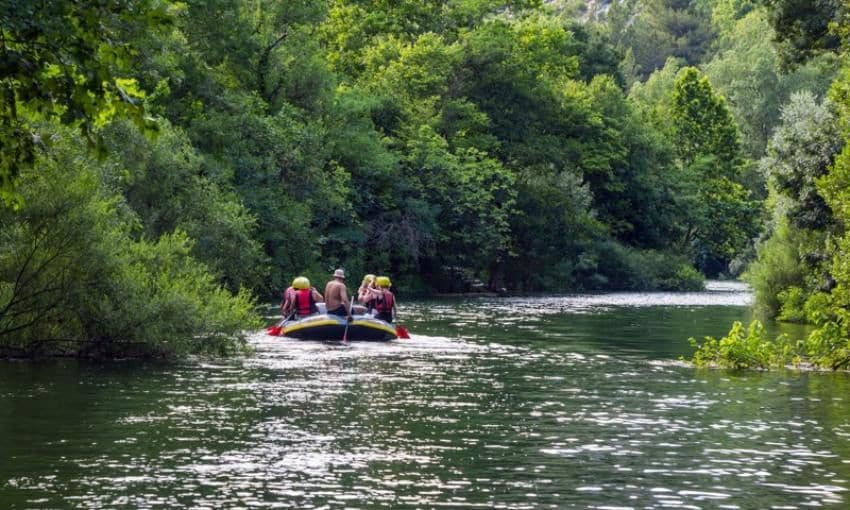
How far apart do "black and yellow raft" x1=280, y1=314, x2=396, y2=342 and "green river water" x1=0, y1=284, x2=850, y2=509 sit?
7.09 ft

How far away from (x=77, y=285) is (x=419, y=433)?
10.9 meters

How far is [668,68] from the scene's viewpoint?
493ft

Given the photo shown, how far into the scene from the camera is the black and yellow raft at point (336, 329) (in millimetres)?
36594

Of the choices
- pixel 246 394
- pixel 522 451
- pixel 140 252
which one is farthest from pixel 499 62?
pixel 522 451

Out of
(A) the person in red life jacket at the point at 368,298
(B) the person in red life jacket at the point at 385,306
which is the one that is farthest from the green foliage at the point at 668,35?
(B) the person in red life jacket at the point at 385,306

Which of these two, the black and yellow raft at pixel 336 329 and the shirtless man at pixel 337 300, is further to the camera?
the shirtless man at pixel 337 300

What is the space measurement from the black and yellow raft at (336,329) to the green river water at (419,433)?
85.1 inches

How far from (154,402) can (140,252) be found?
8.19 meters

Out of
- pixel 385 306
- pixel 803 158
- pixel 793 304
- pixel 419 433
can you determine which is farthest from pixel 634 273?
pixel 419 433

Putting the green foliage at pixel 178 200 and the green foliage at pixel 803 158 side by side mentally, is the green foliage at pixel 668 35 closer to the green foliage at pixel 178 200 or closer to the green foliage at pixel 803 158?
the green foliage at pixel 803 158

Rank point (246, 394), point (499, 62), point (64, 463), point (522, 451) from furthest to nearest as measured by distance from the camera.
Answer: point (499, 62) → point (246, 394) → point (522, 451) → point (64, 463)

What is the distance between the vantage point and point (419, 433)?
20359mm

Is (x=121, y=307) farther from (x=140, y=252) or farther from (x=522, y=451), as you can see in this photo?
(x=522, y=451)

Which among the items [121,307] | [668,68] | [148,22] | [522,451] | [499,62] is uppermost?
[668,68]
